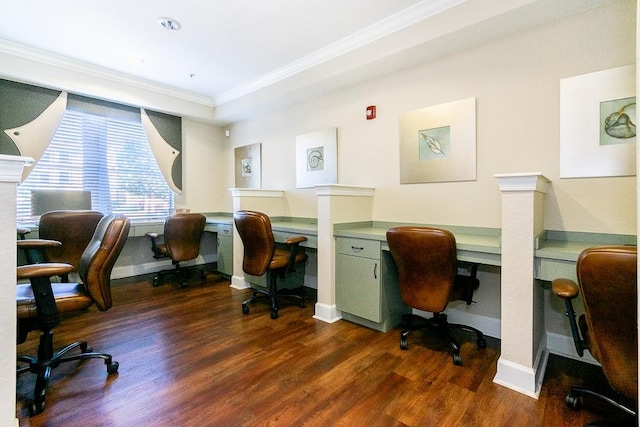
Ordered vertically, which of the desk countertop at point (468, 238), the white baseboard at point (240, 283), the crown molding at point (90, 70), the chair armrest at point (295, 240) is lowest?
the white baseboard at point (240, 283)

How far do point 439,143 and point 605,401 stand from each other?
1970 mm

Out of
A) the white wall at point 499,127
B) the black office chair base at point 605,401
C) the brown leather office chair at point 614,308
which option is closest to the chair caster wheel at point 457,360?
the black office chair base at point 605,401

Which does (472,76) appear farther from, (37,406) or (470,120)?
(37,406)

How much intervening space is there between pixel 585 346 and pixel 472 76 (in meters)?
2.05

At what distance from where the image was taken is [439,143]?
264 cm

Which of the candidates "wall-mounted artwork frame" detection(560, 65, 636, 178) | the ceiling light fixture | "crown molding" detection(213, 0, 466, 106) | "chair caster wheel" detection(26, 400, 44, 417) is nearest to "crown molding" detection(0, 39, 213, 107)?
"crown molding" detection(213, 0, 466, 106)

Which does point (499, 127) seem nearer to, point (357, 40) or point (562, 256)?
point (562, 256)

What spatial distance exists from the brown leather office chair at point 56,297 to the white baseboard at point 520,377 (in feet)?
7.77

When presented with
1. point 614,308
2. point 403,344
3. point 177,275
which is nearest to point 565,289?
point 614,308

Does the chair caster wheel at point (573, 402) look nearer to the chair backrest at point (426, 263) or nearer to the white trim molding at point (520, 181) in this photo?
the chair backrest at point (426, 263)

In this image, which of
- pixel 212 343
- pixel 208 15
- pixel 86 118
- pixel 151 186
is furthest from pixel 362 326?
pixel 86 118

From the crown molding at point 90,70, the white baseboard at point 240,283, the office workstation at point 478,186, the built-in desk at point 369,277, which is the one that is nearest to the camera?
the office workstation at point 478,186

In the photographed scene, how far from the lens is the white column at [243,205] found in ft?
11.9

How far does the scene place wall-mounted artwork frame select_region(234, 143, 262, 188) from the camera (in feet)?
14.5
